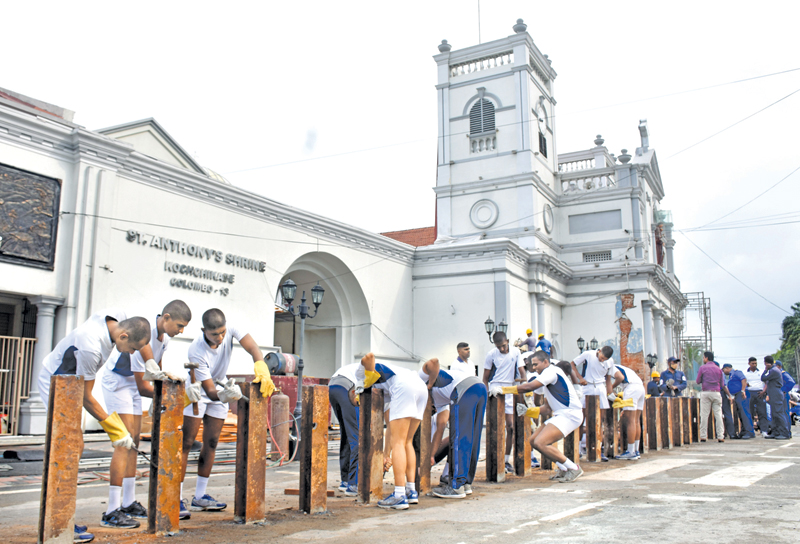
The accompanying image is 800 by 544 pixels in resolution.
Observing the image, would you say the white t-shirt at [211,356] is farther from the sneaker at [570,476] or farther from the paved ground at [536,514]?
the sneaker at [570,476]

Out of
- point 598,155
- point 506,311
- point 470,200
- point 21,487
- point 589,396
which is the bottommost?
point 21,487

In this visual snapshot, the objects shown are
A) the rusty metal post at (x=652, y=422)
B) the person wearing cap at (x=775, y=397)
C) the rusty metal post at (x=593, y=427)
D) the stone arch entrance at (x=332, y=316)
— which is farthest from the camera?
the stone arch entrance at (x=332, y=316)

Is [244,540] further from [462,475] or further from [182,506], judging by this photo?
[462,475]

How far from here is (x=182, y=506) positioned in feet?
18.8

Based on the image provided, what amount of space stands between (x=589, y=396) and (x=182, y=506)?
6920 mm

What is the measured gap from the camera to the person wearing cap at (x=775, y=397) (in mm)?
15781

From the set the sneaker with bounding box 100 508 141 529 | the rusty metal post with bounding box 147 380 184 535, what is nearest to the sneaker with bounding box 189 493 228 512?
the sneaker with bounding box 100 508 141 529

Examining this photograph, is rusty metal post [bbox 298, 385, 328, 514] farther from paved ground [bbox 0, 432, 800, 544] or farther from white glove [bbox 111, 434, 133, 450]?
white glove [bbox 111, 434, 133, 450]

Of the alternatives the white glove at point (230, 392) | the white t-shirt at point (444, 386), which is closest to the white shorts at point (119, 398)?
the white glove at point (230, 392)

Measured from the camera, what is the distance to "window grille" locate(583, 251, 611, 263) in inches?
1304

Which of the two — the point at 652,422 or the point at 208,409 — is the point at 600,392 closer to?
the point at 652,422

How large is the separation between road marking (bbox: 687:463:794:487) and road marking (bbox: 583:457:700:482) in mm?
768

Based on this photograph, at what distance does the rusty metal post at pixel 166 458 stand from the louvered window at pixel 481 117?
28225 mm

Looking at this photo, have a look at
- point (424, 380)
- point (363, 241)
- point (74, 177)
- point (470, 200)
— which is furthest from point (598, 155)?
point (424, 380)
